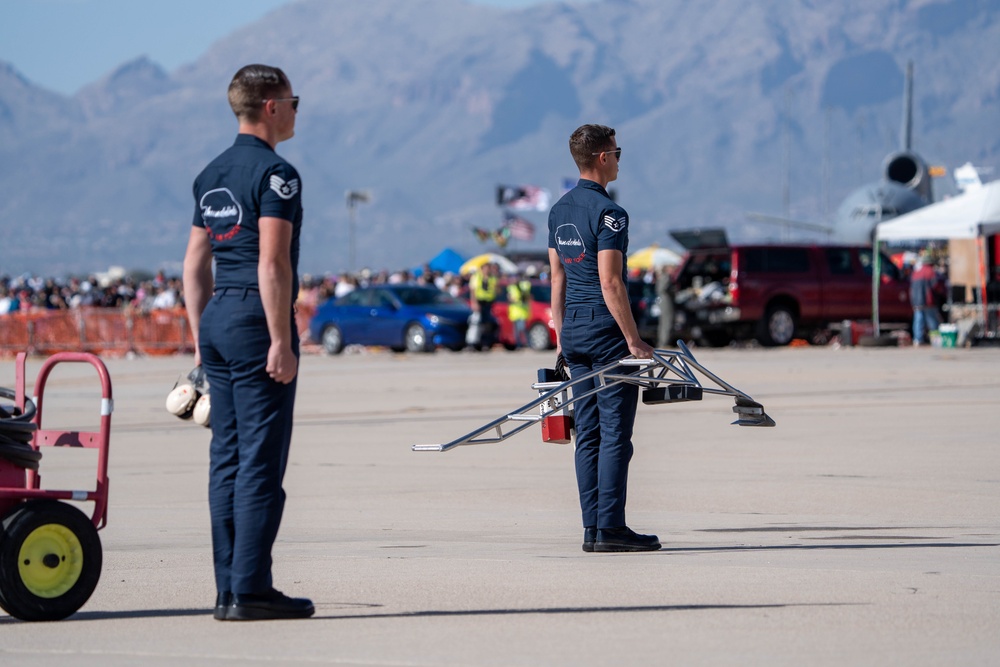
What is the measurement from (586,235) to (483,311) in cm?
2482

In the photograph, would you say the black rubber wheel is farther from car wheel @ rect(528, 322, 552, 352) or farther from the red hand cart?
car wheel @ rect(528, 322, 552, 352)

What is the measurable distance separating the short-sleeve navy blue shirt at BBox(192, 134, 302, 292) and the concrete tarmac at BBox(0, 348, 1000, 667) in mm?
1341

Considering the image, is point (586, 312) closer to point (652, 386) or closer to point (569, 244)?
point (569, 244)

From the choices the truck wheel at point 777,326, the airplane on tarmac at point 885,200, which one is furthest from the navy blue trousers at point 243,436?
the airplane on tarmac at point 885,200

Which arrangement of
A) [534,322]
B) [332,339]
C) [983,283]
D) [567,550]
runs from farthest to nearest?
[332,339] → [534,322] → [983,283] → [567,550]

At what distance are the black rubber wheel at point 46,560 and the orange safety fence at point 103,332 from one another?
2872 centimetres

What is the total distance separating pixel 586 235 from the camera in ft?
26.0

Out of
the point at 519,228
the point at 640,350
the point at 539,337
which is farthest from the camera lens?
the point at 519,228

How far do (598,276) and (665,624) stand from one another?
7.99ft

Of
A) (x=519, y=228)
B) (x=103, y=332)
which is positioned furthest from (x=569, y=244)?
(x=519, y=228)

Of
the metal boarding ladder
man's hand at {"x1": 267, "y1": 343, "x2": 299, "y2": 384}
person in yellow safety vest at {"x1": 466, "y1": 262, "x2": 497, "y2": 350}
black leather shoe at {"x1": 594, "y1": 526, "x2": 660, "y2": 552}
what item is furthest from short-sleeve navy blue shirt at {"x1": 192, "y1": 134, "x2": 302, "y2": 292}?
person in yellow safety vest at {"x1": 466, "y1": 262, "x2": 497, "y2": 350}

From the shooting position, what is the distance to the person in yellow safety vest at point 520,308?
1289 inches

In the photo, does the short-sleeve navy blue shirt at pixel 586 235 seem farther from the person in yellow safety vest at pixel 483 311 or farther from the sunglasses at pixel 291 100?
the person in yellow safety vest at pixel 483 311

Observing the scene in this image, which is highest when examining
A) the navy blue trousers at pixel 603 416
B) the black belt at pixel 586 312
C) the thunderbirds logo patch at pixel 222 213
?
the thunderbirds logo patch at pixel 222 213
